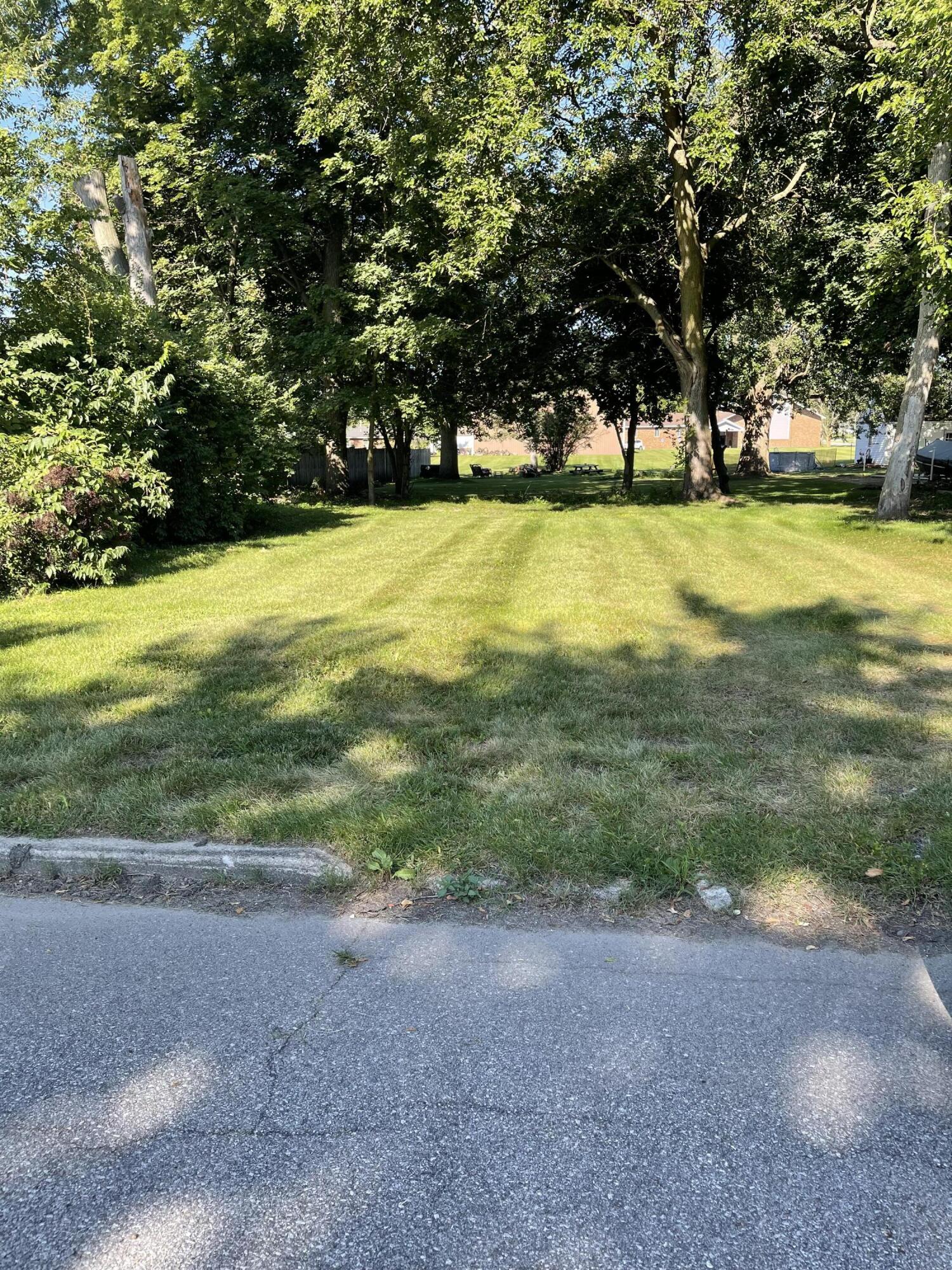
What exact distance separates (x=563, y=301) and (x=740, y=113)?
709cm

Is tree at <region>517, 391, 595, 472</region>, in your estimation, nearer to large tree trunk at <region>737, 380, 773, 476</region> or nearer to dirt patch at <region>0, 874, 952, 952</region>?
large tree trunk at <region>737, 380, 773, 476</region>

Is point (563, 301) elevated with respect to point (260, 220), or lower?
lower

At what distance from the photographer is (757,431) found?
3772 cm

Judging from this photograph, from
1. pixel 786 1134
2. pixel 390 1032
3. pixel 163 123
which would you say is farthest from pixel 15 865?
pixel 163 123

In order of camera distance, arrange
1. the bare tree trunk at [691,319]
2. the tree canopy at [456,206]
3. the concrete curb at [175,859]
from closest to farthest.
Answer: the concrete curb at [175,859] → the tree canopy at [456,206] → the bare tree trunk at [691,319]

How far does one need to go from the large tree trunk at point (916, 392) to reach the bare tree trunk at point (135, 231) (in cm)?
1319

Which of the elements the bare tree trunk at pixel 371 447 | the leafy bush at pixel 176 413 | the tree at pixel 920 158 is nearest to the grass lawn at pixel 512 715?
the leafy bush at pixel 176 413

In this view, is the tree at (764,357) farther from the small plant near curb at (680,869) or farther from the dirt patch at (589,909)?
the dirt patch at (589,909)

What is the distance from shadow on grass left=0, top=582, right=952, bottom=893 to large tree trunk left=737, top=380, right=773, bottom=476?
93.5ft

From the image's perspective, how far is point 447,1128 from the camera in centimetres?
220

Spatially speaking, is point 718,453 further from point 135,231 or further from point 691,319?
point 135,231

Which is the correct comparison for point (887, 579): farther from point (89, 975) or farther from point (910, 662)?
point (89, 975)

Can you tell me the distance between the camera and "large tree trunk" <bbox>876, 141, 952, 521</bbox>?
13.2m

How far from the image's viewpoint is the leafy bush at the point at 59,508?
29.5 ft
